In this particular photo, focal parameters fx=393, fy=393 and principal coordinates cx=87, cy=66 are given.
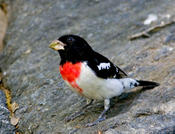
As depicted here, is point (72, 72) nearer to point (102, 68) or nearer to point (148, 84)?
point (102, 68)

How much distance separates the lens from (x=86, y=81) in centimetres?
446

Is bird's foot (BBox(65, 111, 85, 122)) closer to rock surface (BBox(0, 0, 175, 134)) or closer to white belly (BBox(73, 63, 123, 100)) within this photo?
rock surface (BBox(0, 0, 175, 134))

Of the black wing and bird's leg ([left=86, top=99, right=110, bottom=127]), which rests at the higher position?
the black wing

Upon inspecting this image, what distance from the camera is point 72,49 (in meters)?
4.60

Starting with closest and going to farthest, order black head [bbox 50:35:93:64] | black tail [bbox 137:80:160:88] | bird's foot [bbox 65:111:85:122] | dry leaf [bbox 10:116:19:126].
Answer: black head [bbox 50:35:93:64], bird's foot [bbox 65:111:85:122], black tail [bbox 137:80:160:88], dry leaf [bbox 10:116:19:126]

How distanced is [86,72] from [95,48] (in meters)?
2.45

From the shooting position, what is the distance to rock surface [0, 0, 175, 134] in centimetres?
450

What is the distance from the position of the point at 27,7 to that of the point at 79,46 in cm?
438

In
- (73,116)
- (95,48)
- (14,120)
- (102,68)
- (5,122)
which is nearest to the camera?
(102,68)

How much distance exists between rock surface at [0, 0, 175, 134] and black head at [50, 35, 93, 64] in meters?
0.80

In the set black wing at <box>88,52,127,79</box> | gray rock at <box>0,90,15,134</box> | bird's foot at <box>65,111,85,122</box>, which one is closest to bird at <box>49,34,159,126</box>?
black wing at <box>88,52,127,79</box>

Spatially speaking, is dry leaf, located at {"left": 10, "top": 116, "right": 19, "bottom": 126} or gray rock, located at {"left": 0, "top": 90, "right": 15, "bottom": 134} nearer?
gray rock, located at {"left": 0, "top": 90, "right": 15, "bottom": 134}

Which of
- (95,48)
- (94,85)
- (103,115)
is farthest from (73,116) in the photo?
(95,48)

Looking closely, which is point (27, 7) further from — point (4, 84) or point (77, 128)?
point (77, 128)
